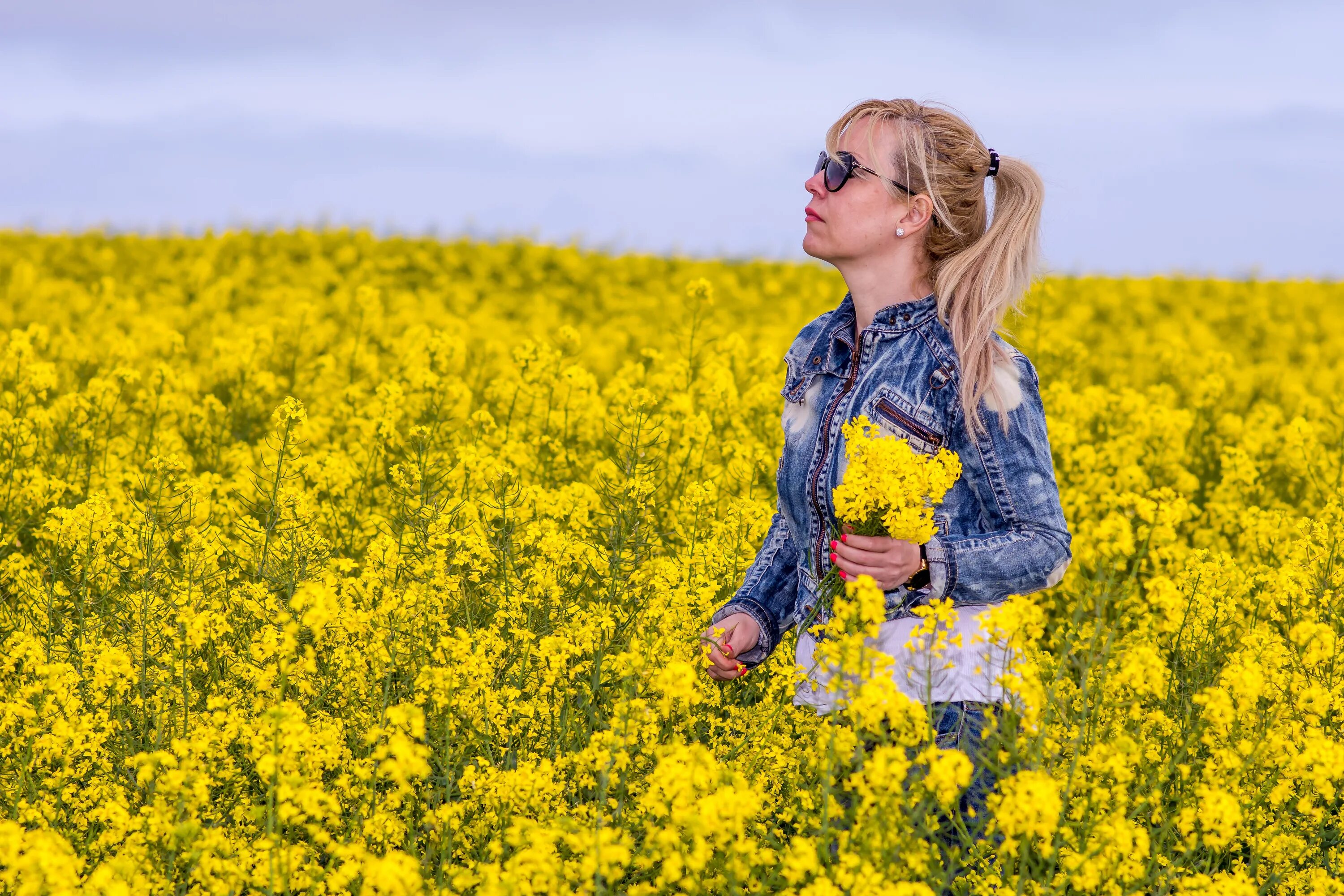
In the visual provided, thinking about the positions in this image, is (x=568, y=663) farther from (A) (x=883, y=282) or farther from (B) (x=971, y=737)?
(A) (x=883, y=282)

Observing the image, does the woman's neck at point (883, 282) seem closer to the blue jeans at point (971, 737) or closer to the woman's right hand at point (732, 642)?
the woman's right hand at point (732, 642)

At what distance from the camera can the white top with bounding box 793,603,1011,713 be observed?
294 centimetres

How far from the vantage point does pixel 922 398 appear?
3113mm

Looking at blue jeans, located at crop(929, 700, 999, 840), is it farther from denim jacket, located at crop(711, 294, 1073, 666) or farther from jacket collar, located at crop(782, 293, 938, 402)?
jacket collar, located at crop(782, 293, 938, 402)

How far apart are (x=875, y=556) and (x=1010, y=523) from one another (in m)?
0.43

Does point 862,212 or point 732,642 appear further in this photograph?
point 732,642

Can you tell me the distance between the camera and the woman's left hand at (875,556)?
9.26 ft

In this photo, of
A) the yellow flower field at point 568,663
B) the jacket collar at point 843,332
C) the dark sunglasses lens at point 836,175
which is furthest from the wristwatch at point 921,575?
the dark sunglasses lens at point 836,175

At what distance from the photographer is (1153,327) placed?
16.7m

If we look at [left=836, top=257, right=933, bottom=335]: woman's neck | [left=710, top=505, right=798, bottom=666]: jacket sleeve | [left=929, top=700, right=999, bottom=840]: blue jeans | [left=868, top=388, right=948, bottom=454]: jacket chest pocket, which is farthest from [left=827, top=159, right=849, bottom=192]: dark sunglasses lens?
[left=929, top=700, right=999, bottom=840]: blue jeans

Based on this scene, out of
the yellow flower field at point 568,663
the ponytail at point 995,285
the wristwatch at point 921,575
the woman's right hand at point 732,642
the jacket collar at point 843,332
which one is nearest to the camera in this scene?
the yellow flower field at point 568,663

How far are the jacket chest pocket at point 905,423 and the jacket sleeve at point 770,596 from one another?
48 centimetres

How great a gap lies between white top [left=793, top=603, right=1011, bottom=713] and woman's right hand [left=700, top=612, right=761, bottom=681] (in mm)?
206

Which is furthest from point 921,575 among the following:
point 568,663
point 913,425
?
point 568,663
